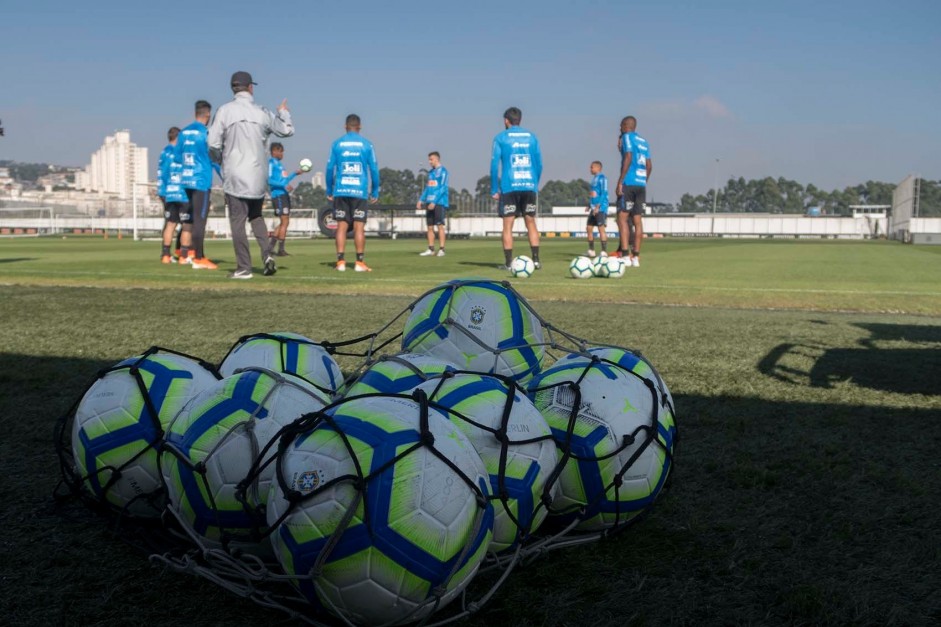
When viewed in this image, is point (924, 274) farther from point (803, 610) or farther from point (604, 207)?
point (803, 610)

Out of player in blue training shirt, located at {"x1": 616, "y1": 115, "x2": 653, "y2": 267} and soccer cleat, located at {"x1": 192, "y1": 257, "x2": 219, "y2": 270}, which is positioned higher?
player in blue training shirt, located at {"x1": 616, "y1": 115, "x2": 653, "y2": 267}

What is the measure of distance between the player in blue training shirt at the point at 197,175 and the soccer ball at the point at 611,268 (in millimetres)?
6681

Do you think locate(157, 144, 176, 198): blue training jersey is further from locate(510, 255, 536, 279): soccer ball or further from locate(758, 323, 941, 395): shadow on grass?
locate(758, 323, 941, 395): shadow on grass

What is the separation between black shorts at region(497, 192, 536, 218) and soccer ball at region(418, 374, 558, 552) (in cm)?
1136

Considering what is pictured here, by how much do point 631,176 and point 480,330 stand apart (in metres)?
12.5

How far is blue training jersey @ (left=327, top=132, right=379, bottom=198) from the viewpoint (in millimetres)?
13484

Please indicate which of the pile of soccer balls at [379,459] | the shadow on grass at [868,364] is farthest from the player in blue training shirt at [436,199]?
the pile of soccer balls at [379,459]

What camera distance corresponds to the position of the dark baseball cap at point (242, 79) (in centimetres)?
1161

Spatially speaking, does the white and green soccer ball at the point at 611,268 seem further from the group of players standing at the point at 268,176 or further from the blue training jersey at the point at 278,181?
the blue training jersey at the point at 278,181

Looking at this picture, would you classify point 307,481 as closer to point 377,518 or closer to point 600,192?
point 377,518

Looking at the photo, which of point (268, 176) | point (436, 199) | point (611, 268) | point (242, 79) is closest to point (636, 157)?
point (611, 268)

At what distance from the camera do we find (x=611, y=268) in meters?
12.6

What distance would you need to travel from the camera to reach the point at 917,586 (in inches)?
91.4

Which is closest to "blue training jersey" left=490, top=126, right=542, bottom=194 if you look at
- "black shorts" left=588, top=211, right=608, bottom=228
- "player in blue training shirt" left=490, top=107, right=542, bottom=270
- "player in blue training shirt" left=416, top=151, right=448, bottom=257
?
"player in blue training shirt" left=490, top=107, right=542, bottom=270
